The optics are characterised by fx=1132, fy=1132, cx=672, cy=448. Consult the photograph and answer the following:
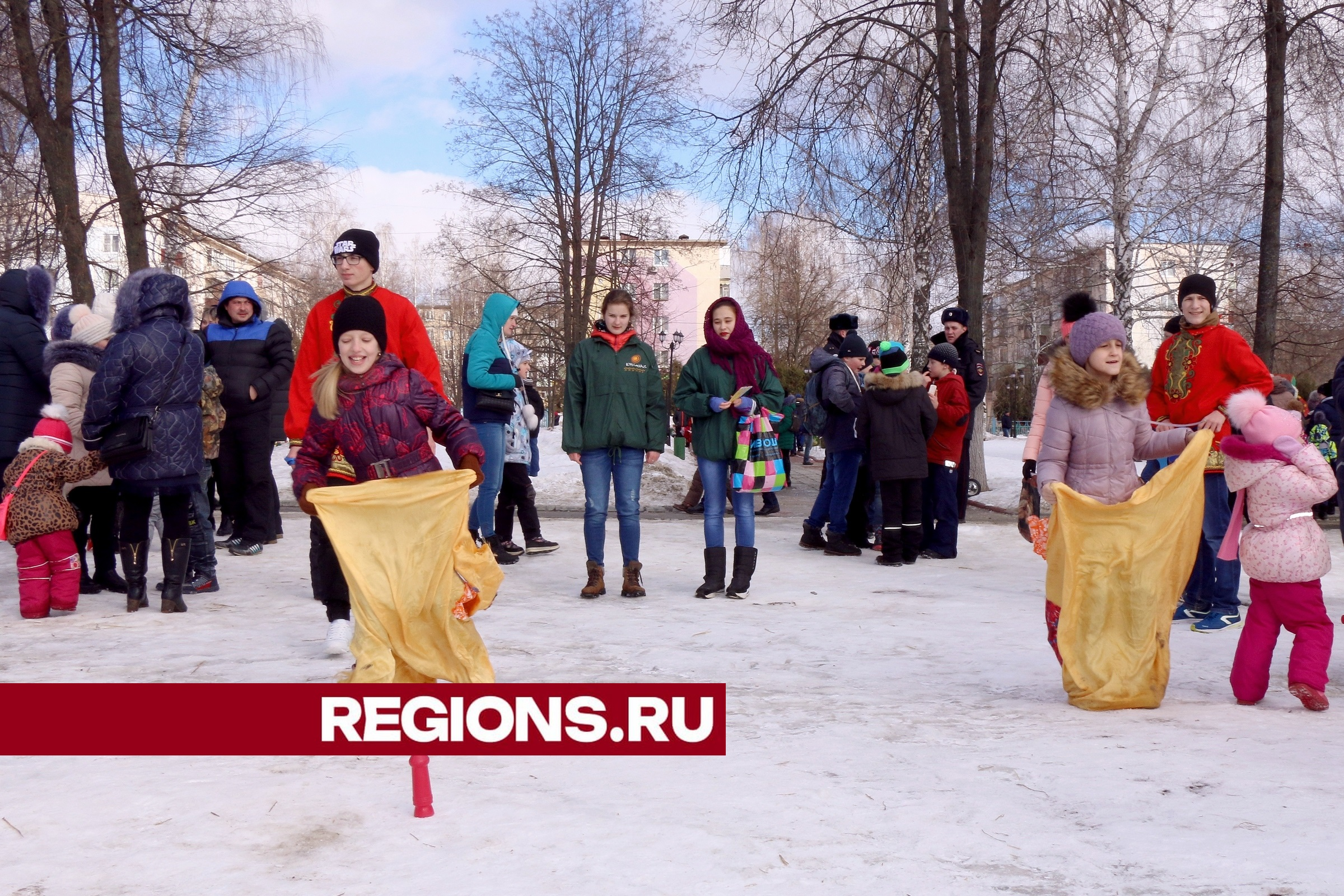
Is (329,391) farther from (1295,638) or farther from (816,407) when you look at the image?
(816,407)

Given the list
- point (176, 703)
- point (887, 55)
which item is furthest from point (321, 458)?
point (887, 55)

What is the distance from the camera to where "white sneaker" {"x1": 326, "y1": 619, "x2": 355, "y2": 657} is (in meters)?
5.53

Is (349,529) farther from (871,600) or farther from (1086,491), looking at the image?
(871,600)

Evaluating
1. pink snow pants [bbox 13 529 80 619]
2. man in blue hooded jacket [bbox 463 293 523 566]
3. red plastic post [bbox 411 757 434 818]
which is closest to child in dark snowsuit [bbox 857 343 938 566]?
man in blue hooded jacket [bbox 463 293 523 566]

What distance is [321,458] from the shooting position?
15.5 ft

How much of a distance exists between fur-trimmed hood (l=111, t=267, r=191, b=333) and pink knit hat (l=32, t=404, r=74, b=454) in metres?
0.65

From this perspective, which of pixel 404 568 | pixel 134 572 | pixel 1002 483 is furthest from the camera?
pixel 1002 483

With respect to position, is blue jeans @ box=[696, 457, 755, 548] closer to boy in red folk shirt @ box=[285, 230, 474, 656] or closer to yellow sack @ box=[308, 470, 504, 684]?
boy in red folk shirt @ box=[285, 230, 474, 656]

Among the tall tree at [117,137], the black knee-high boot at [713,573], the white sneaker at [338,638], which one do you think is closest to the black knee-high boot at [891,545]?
the black knee-high boot at [713,573]

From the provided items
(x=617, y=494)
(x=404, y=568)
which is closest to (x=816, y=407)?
(x=617, y=494)

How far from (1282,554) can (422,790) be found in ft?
12.3

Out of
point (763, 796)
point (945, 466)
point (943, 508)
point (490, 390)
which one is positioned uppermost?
point (490, 390)

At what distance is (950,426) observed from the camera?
32.2 ft

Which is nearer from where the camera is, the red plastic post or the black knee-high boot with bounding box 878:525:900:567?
the red plastic post
